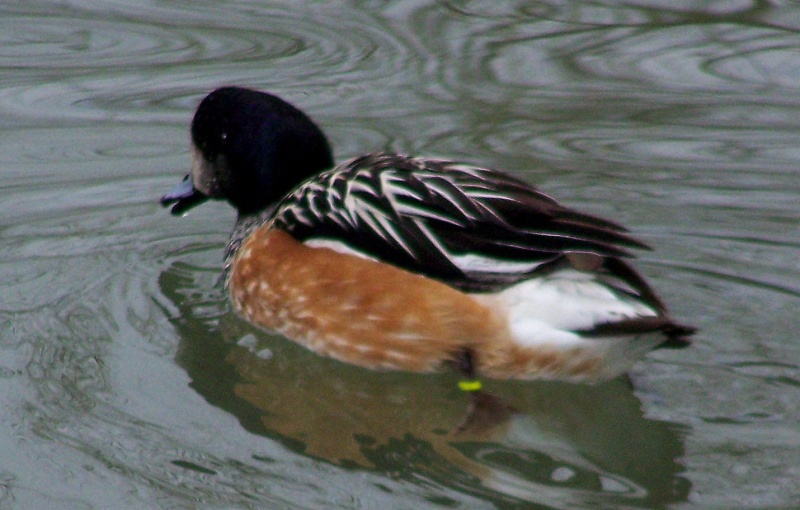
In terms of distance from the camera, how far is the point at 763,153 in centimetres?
739

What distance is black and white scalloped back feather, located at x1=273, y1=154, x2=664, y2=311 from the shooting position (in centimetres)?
490

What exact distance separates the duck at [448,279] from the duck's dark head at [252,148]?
1.11 feet

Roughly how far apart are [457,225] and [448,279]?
0.22 metres

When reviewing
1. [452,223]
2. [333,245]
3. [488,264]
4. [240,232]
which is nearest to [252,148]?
[240,232]

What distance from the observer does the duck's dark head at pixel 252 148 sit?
6.10 meters

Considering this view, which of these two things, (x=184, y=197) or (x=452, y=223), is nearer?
(x=452, y=223)

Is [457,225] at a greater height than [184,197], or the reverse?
[457,225]

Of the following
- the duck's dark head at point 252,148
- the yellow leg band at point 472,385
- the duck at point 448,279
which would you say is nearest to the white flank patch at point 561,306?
the duck at point 448,279

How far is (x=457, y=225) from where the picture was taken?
200 inches

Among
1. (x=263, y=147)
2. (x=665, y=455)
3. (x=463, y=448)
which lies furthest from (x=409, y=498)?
(x=263, y=147)

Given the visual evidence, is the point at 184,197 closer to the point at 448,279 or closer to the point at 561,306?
the point at 448,279

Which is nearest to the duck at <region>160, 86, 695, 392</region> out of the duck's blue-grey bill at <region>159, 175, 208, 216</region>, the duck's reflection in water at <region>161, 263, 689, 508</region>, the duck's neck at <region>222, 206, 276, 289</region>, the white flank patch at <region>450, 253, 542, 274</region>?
the white flank patch at <region>450, 253, 542, 274</region>

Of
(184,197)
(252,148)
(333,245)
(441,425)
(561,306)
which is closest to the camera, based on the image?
(561,306)

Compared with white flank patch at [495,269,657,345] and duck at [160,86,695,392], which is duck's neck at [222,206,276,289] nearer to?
duck at [160,86,695,392]
